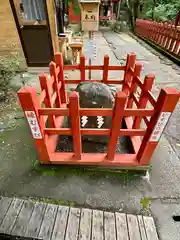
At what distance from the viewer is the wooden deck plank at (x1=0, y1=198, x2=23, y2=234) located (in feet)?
5.01

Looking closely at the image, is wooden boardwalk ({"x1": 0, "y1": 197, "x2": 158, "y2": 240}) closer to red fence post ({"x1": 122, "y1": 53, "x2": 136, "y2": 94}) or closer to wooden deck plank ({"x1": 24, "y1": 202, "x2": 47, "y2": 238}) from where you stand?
wooden deck plank ({"x1": 24, "y1": 202, "x2": 47, "y2": 238})

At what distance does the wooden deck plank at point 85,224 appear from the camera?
150cm

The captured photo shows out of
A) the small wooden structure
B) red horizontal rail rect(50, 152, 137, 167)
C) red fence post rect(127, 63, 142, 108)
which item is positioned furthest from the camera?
the small wooden structure

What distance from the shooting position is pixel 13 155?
2.35 m

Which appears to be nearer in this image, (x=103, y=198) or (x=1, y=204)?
(x=1, y=204)

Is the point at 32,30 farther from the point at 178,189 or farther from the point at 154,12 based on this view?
the point at 154,12

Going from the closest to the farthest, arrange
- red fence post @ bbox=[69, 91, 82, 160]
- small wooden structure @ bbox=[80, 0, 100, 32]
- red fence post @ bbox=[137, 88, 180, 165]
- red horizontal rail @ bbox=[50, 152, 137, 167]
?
red fence post @ bbox=[137, 88, 180, 165], red fence post @ bbox=[69, 91, 82, 160], red horizontal rail @ bbox=[50, 152, 137, 167], small wooden structure @ bbox=[80, 0, 100, 32]

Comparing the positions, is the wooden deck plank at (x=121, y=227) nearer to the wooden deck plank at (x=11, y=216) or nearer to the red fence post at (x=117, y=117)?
the red fence post at (x=117, y=117)

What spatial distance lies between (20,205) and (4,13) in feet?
16.1

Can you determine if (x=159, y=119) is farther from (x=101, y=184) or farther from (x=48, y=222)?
(x=48, y=222)

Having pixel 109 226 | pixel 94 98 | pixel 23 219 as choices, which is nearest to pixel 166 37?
pixel 94 98

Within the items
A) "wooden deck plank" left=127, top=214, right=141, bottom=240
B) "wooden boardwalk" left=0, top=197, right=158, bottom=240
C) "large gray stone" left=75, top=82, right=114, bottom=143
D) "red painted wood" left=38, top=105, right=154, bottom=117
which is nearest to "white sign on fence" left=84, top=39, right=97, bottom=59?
"large gray stone" left=75, top=82, right=114, bottom=143

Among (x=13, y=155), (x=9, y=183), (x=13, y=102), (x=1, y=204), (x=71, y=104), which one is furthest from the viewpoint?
(x=13, y=102)

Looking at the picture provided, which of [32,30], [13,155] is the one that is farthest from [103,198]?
[32,30]
